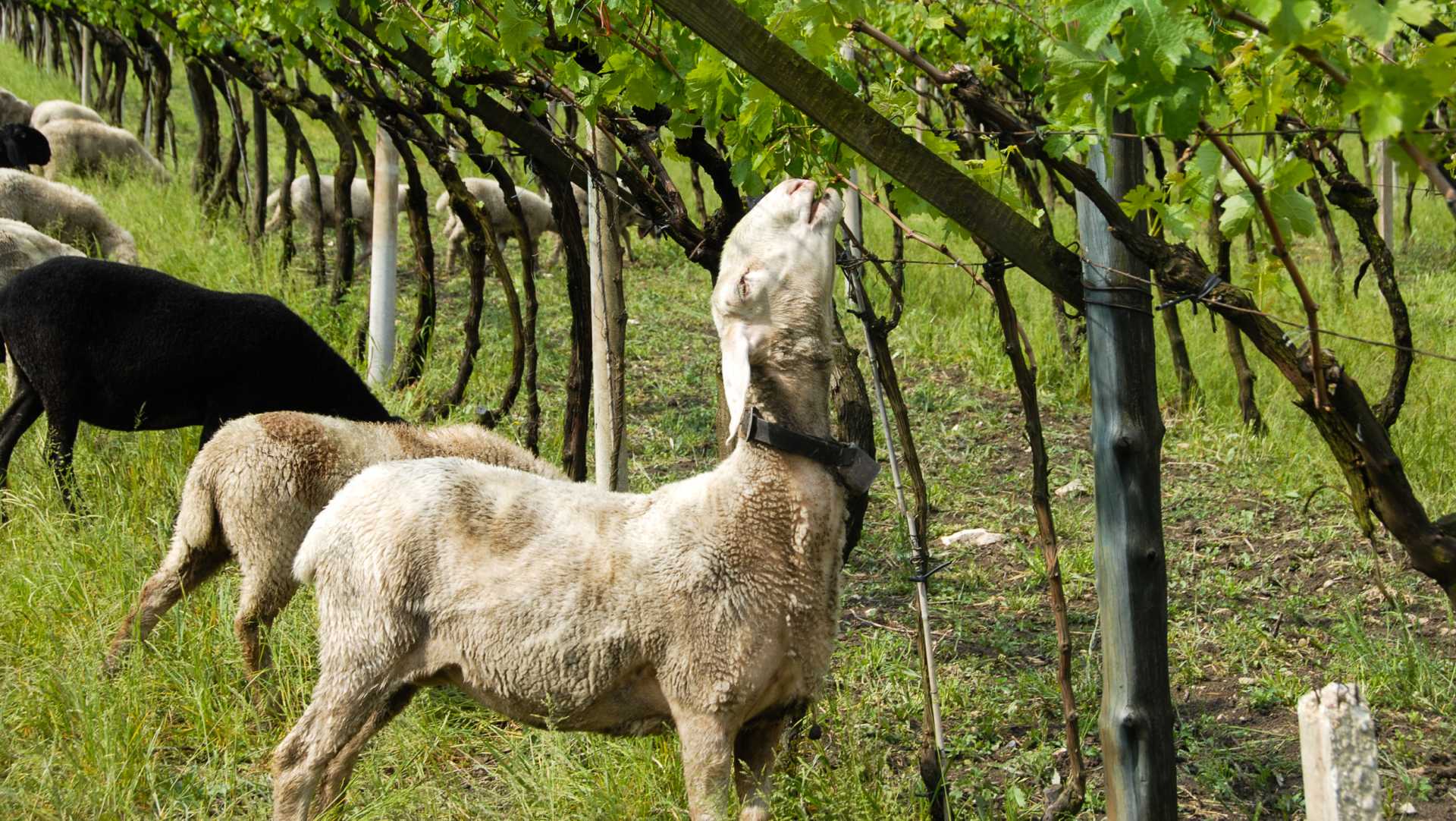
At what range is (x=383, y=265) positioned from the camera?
301 inches

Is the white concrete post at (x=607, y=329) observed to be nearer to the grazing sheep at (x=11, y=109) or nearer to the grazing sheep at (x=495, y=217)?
the grazing sheep at (x=495, y=217)

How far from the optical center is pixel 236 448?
14.1 ft

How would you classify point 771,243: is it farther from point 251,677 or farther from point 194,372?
point 194,372

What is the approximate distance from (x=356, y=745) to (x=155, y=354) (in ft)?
8.72

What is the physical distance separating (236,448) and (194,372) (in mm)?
1026

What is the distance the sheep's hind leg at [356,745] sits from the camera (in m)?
3.15

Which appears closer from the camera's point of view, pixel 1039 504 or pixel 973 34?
pixel 1039 504

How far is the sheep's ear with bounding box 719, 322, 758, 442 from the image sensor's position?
9.02 ft

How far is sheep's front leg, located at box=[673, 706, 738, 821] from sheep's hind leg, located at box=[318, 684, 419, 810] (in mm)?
793

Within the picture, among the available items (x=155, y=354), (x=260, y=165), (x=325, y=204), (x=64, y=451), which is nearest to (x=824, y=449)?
(x=155, y=354)

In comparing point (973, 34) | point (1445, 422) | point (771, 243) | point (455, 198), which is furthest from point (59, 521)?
point (1445, 422)

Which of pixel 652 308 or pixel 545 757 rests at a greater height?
pixel 652 308

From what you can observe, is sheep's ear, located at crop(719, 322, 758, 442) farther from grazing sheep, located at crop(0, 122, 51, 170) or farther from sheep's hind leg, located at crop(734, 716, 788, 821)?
grazing sheep, located at crop(0, 122, 51, 170)

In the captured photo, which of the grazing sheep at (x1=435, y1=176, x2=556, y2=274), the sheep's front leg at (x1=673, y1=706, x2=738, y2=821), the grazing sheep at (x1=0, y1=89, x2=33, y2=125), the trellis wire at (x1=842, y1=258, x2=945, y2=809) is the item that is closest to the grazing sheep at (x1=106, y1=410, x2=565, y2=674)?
the trellis wire at (x1=842, y1=258, x2=945, y2=809)
